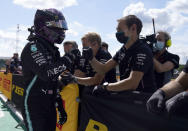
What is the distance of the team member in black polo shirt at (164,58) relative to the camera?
3.66m

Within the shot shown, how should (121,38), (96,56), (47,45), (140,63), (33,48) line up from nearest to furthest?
(33,48) < (47,45) < (140,63) < (121,38) < (96,56)

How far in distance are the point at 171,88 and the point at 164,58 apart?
1.88 metres

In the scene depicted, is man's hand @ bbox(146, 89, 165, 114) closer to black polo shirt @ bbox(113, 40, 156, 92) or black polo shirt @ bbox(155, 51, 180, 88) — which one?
black polo shirt @ bbox(113, 40, 156, 92)

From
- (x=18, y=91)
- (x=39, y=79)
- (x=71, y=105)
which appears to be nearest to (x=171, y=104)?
→ (x=39, y=79)

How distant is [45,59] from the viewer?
2350 millimetres

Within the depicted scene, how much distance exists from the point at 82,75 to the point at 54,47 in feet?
5.11

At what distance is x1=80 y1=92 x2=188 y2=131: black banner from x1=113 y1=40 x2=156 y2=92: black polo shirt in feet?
1.50

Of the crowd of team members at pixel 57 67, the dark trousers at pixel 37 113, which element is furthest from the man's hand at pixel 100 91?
the dark trousers at pixel 37 113

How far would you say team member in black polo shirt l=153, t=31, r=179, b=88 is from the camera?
144 inches

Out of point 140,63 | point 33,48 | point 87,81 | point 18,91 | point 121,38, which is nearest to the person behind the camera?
point 33,48

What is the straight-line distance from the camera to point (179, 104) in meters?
1.58

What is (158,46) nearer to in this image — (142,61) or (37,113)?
(142,61)

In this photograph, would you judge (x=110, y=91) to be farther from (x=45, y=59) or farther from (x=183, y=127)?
(x=183, y=127)

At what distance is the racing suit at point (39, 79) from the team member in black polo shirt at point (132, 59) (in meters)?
0.67
